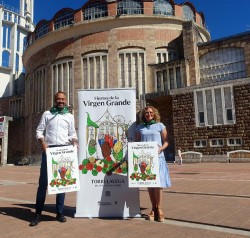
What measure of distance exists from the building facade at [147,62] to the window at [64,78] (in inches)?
4.4

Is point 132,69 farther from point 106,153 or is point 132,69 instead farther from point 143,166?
point 143,166

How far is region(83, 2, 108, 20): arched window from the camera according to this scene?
32844mm

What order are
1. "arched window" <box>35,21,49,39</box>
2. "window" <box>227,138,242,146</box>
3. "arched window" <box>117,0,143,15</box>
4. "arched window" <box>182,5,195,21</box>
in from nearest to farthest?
"window" <box>227,138,242,146</box> < "arched window" <box>117,0,143,15</box> < "arched window" <box>182,5,195,21</box> < "arched window" <box>35,21,49,39</box>

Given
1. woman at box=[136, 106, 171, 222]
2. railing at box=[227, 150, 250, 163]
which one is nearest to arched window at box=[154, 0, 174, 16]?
railing at box=[227, 150, 250, 163]

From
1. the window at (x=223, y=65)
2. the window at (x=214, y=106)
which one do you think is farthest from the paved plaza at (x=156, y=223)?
the window at (x=223, y=65)

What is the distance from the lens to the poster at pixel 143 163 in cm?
436

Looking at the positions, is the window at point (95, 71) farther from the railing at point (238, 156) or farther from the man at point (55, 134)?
the man at point (55, 134)

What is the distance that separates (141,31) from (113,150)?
2861cm

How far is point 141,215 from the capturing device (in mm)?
4598

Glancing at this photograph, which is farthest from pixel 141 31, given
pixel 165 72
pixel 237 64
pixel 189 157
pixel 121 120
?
pixel 121 120

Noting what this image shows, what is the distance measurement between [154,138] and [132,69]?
26661 millimetres

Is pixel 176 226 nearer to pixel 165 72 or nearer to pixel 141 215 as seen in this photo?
pixel 141 215

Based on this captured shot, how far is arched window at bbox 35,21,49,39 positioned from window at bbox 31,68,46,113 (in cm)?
462

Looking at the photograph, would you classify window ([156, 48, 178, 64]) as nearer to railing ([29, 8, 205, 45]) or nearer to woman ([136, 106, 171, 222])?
railing ([29, 8, 205, 45])
